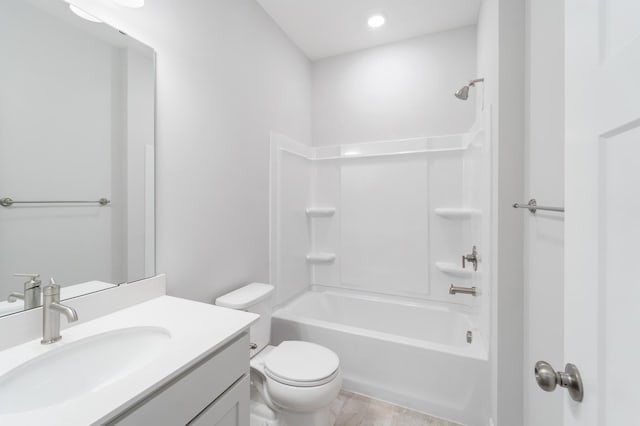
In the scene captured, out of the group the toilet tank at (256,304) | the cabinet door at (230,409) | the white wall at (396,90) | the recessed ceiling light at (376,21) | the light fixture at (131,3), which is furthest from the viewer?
the white wall at (396,90)

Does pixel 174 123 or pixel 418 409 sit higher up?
pixel 174 123

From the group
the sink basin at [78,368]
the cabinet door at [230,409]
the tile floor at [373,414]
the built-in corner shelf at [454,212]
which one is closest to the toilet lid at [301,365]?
the cabinet door at [230,409]

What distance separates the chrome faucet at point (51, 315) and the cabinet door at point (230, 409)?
1.67ft

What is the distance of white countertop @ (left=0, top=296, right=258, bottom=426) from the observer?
1.81 ft

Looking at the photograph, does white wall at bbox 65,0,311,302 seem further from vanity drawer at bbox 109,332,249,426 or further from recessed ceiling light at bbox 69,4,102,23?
vanity drawer at bbox 109,332,249,426

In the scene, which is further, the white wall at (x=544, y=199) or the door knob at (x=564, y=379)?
the white wall at (x=544, y=199)

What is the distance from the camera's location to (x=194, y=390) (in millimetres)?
771

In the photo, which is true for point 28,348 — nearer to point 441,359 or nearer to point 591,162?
point 591,162

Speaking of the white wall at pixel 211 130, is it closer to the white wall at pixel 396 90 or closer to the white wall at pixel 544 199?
the white wall at pixel 396 90

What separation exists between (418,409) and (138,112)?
2.25 meters

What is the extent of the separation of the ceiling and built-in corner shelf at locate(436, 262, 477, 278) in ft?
6.42

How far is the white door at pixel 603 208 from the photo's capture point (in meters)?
0.36

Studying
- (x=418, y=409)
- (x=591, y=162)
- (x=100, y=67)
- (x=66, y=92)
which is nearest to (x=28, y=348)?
(x=66, y=92)

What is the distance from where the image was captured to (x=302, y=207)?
8.32 feet
